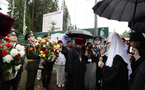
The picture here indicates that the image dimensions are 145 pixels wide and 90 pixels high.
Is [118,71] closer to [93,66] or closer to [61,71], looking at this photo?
[93,66]

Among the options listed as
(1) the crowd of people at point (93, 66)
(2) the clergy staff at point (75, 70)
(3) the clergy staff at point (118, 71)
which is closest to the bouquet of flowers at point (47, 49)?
(1) the crowd of people at point (93, 66)

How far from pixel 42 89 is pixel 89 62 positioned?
2250 mm

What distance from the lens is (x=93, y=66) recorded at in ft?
13.1

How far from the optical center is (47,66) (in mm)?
3861

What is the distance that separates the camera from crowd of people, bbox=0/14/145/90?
200cm

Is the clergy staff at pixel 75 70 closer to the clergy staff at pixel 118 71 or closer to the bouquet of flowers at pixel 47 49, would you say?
the bouquet of flowers at pixel 47 49

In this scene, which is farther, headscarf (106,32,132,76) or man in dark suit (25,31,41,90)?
man in dark suit (25,31,41,90)

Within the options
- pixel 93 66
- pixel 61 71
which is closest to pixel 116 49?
pixel 93 66

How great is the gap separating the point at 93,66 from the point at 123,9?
2598mm

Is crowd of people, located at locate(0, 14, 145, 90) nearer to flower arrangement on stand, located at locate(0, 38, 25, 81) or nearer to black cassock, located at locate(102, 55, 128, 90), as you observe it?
black cassock, located at locate(102, 55, 128, 90)

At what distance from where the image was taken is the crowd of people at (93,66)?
6.57ft

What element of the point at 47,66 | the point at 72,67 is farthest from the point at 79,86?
the point at 47,66

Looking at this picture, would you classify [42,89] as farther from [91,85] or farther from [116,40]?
[116,40]

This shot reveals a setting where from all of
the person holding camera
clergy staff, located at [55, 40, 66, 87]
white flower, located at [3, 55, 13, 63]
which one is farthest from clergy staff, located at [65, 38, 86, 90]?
white flower, located at [3, 55, 13, 63]
